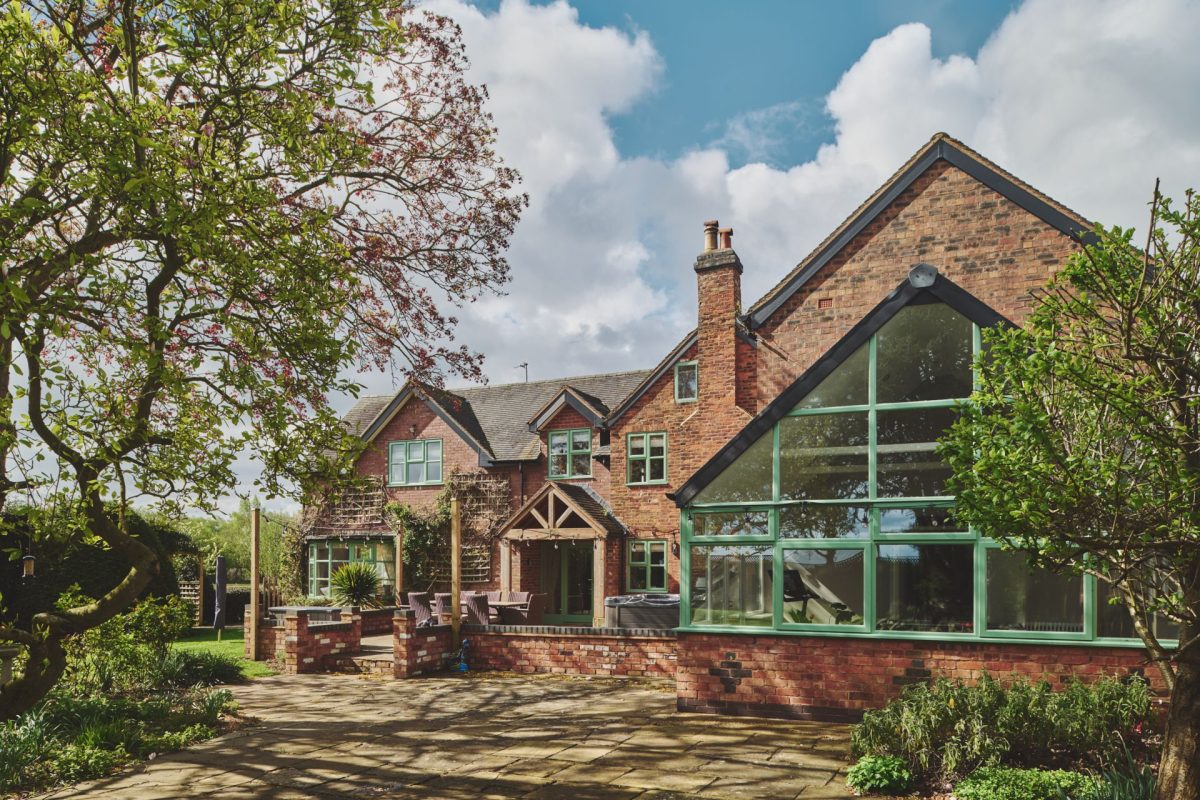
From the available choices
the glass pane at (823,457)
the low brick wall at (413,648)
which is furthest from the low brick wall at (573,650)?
the glass pane at (823,457)

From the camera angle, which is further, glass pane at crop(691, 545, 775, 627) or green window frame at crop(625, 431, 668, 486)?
green window frame at crop(625, 431, 668, 486)

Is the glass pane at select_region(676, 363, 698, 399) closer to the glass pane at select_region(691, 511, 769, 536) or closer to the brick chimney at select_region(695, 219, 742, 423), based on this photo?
the brick chimney at select_region(695, 219, 742, 423)

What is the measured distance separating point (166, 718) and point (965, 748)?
8718mm

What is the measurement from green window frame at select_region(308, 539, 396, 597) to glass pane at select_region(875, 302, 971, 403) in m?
18.8

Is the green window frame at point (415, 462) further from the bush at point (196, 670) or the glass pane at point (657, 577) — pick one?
the bush at point (196, 670)

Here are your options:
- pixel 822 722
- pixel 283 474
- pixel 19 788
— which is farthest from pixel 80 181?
pixel 822 722

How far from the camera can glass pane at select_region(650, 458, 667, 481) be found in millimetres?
22391

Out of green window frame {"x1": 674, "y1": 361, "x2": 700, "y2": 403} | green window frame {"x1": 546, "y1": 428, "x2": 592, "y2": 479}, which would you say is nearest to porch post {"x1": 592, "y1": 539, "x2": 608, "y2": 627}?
green window frame {"x1": 546, "y1": 428, "x2": 592, "y2": 479}

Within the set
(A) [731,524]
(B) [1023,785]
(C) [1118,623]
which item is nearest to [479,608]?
(A) [731,524]

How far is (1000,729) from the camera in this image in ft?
25.2

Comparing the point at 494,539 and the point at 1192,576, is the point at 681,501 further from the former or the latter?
the point at 494,539

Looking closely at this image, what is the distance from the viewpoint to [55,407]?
679 centimetres

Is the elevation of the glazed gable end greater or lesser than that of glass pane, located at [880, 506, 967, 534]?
greater

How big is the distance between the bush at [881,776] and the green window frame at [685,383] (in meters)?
14.4
